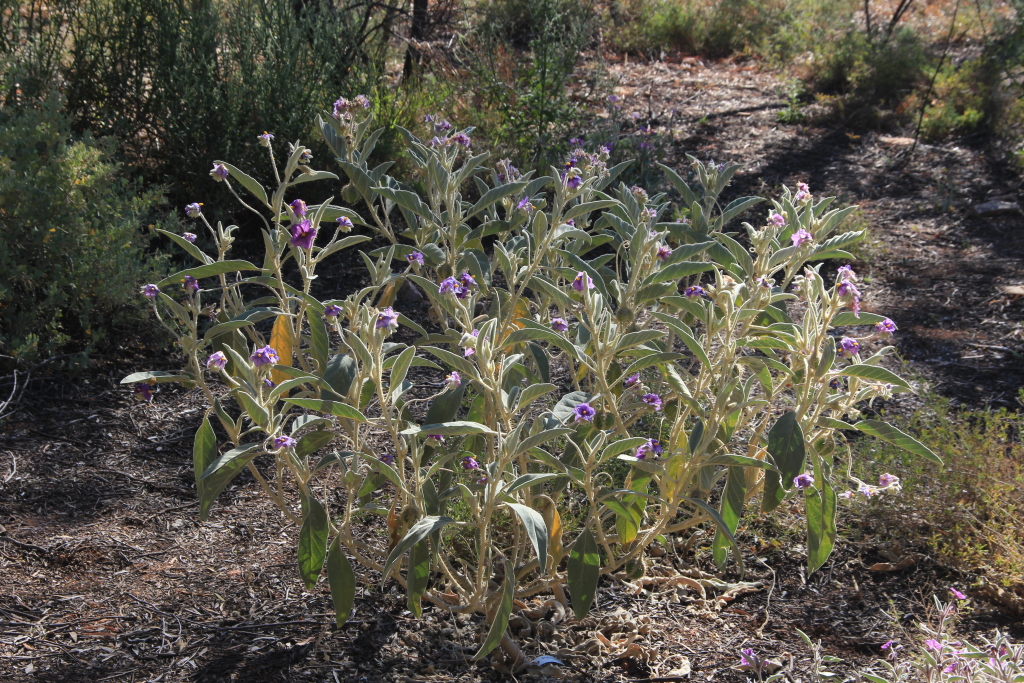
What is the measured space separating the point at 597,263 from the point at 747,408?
612 millimetres

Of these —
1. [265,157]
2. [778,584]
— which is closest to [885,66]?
[265,157]

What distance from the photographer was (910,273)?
4.62 metres

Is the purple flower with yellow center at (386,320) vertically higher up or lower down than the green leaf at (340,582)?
higher up

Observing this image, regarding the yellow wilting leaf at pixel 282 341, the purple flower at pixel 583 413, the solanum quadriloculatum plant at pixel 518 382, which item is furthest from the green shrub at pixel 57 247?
the purple flower at pixel 583 413

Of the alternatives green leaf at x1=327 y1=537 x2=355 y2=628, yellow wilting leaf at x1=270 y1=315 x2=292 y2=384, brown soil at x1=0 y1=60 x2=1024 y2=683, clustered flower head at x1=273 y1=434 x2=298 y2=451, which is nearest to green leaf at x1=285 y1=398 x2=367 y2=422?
clustered flower head at x1=273 y1=434 x2=298 y2=451

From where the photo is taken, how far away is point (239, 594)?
2225 millimetres

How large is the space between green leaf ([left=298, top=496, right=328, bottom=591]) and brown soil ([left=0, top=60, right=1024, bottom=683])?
14.2 inches

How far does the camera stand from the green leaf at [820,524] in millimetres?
1820

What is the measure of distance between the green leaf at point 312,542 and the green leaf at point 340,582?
3 centimetres

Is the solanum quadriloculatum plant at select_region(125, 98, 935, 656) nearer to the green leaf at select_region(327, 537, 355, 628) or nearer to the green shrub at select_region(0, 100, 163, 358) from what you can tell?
the green leaf at select_region(327, 537, 355, 628)

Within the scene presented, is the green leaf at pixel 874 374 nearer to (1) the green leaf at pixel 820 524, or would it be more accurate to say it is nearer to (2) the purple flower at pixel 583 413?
(1) the green leaf at pixel 820 524

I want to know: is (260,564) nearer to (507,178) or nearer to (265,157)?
(507,178)

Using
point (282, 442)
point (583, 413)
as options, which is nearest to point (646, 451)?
point (583, 413)

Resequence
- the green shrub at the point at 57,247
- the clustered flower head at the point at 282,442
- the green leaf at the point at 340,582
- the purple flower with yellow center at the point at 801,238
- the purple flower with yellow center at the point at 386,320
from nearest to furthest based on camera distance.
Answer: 1. the purple flower with yellow center at the point at 386,320
2. the clustered flower head at the point at 282,442
3. the green leaf at the point at 340,582
4. the purple flower with yellow center at the point at 801,238
5. the green shrub at the point at 57,247
